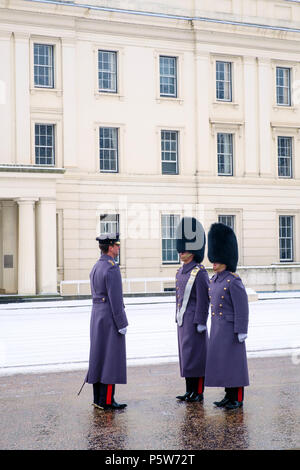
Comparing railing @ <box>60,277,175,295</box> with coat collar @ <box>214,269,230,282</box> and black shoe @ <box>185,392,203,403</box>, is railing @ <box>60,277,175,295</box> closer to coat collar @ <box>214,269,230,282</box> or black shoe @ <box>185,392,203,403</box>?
black shoe @ <box>185,392,203,403</box>

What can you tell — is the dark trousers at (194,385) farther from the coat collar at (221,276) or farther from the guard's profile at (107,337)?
the coat collar at (221,276)

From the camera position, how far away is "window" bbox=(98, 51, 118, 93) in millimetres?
29359

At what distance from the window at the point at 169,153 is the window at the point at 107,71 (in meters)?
3.00

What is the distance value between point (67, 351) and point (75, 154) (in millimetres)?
16501

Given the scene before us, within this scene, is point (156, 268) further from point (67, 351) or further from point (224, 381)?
point (224, 381)

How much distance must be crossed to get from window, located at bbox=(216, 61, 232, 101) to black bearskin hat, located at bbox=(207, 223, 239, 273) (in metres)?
23.4

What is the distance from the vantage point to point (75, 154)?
28.5 meters

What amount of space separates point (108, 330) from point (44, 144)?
20779 mm

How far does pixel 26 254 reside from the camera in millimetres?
25422

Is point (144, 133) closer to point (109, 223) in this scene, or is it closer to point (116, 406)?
point (109, 223)

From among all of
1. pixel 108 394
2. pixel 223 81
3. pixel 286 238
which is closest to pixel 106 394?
pixel 108 394

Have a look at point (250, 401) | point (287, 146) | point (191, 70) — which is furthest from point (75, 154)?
point (250, 401)

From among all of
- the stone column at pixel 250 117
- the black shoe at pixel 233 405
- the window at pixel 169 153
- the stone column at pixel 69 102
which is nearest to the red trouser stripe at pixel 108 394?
the black shoe at pixel 233 405

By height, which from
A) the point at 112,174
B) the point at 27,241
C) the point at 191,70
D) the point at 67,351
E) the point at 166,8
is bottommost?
the point at 67,351
